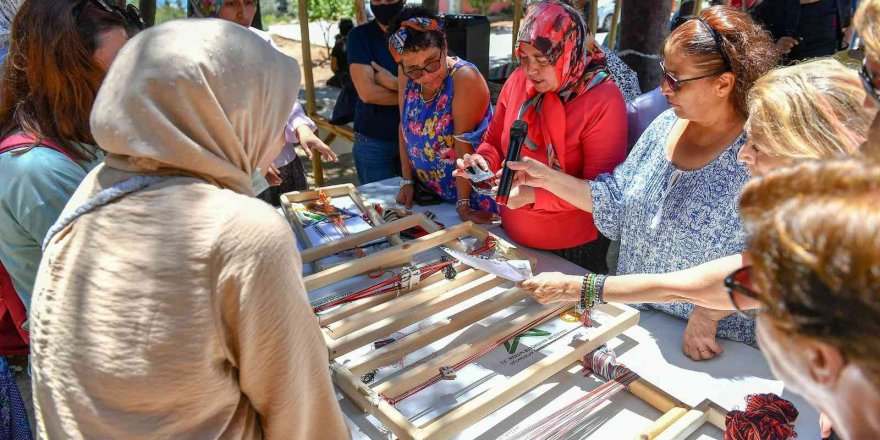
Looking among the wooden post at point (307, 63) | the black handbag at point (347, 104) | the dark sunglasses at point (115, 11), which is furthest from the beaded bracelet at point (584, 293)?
the wooden post at point (307, 63)

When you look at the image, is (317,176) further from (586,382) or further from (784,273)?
(784,273)

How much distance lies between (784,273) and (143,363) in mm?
899

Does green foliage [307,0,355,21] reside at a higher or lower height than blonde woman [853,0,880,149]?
higher

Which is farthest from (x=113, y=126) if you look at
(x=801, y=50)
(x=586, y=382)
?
(x=801, y=50)

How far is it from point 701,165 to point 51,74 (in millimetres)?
1897

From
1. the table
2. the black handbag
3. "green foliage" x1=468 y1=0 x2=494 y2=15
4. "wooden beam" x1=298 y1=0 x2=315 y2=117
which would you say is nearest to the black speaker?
the black handbag

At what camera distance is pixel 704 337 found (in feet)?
5.60

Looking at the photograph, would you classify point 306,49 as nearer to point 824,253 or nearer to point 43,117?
point 43,117

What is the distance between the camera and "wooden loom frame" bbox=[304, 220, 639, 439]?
4.71ft

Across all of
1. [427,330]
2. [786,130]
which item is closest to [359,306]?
[427,330]

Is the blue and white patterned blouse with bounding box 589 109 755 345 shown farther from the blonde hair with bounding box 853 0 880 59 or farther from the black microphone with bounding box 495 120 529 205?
the blonde hair with bounding box 853 0 880 59

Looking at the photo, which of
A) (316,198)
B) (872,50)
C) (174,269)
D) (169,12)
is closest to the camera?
(174,269)

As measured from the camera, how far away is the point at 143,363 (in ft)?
3.07

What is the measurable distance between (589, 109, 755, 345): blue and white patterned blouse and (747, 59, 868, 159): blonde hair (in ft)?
1.05
